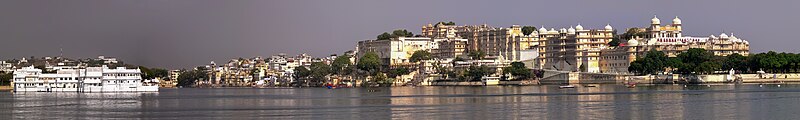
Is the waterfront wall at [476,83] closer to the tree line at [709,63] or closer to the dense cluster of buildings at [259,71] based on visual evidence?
the tree line at [709,63]

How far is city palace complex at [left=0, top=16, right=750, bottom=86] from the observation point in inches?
3310

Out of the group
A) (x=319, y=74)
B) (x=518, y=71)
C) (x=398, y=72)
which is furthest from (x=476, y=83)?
(x=319, y=74)

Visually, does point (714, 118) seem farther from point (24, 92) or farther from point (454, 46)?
point (454, 46)

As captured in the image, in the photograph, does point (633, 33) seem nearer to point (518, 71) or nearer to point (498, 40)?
point (498, 40)

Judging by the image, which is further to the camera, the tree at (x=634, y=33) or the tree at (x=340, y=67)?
the tree at (x=340, y=67)

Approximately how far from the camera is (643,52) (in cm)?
8331

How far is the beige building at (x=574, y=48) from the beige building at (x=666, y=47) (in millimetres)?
987

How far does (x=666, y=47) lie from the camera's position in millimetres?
83000

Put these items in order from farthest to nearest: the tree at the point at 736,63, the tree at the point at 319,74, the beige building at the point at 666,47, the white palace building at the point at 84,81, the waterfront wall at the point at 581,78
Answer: the tree at the point at 319,74
the beige building at the point at 666,47
the waterfront wall at the point at 581,78
the tree at the point at 736,63
the white palace building at the point at 84,81

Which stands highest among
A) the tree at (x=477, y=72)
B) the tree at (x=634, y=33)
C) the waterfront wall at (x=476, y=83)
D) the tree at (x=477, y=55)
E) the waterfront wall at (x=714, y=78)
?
the tree at (x=634, y=33)

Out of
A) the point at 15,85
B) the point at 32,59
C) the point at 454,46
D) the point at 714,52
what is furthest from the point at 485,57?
the point at 32,59

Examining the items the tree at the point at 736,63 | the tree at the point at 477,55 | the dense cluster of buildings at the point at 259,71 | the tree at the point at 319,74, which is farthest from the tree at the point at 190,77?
the tree at the point at 736,63

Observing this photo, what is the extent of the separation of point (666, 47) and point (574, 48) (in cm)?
677

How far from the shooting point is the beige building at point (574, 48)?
86188 millimetres
